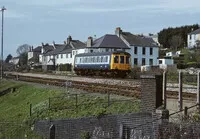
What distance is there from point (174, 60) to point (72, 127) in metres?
74.4

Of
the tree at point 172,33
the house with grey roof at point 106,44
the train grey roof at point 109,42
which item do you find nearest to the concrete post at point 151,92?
the house with grey roof at point 106,44

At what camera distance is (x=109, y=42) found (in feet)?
270

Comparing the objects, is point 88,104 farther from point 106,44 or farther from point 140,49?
point 140,49

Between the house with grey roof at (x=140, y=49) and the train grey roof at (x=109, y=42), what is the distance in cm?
125

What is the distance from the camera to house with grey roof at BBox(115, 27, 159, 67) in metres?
85.4

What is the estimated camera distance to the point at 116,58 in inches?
1740

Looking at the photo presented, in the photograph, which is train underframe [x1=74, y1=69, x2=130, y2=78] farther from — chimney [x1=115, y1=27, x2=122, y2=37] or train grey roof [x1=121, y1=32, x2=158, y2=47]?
chimney [x1=115, y1=27, x2=122, y2=37]

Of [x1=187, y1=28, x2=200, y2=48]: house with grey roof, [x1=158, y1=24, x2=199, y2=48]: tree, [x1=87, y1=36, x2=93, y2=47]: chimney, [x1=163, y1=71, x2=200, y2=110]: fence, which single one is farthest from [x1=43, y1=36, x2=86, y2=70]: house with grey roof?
[x1=163, y1=71, x2=200, y2=110]: fence

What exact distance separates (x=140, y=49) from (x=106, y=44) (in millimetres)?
8471

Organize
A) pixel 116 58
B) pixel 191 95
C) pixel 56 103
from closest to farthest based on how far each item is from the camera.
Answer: pixel 191 95, pixel 56 103, pixel 116 58

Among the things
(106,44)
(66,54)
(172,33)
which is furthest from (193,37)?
(106,44)

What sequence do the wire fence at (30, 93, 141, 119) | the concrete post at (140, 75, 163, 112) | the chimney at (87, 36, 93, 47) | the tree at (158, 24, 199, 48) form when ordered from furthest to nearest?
the tree at (158, 24, 199, 48) → the chimney at (87, 36, 93, 47) → the wire fence at (30, 93, 141, 119) → the concrete post at (140, 75, 163, 112)

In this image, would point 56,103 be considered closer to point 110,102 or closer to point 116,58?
point 110,102

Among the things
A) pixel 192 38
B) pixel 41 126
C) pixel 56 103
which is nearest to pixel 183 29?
pixel 192 38
